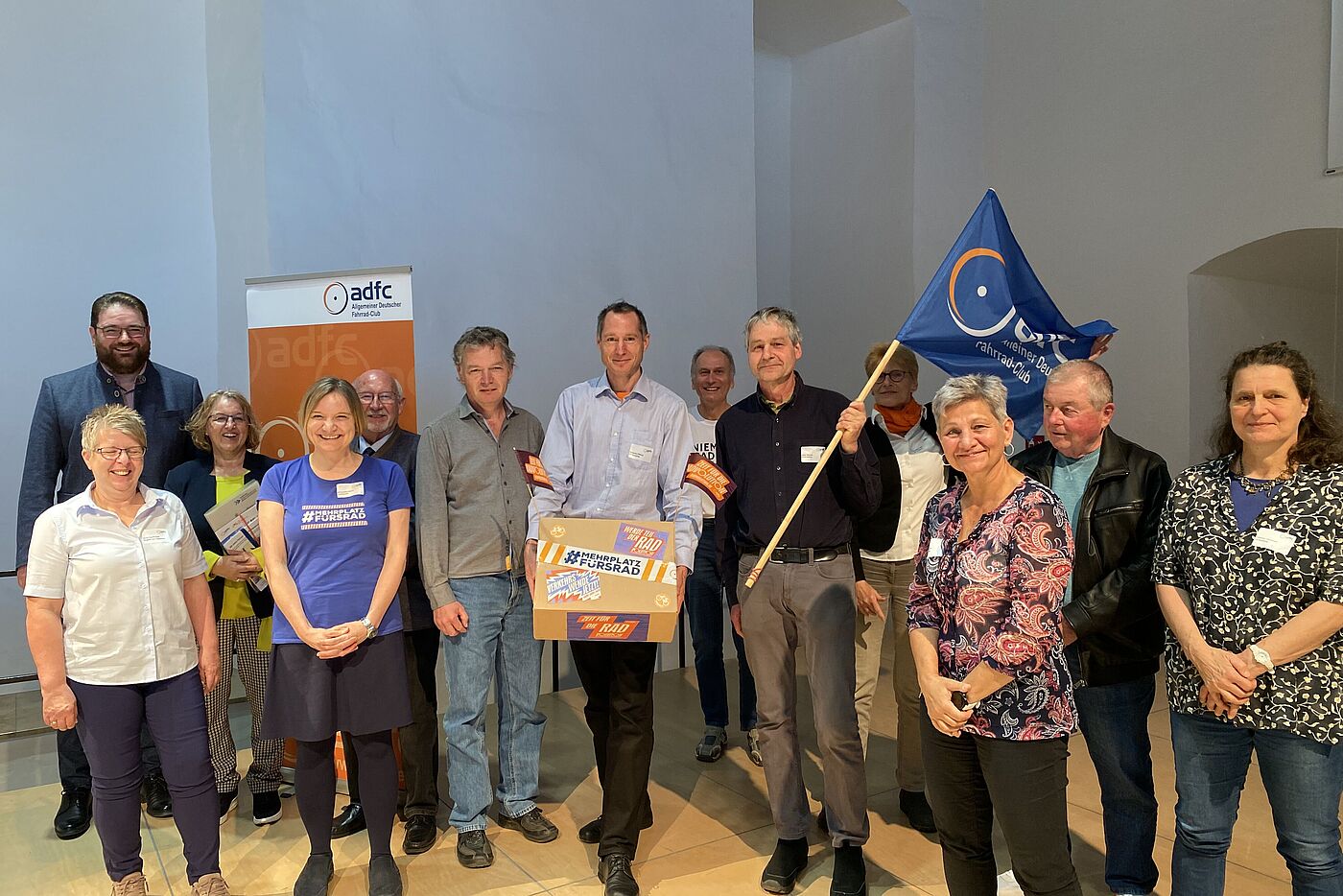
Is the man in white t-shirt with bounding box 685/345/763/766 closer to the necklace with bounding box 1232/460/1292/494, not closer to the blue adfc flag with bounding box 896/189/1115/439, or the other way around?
the blue adfc flag with bounding box 896/189/1115/439

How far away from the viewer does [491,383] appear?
329 centimetres

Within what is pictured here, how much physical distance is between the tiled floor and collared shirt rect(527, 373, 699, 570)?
1.11 metres

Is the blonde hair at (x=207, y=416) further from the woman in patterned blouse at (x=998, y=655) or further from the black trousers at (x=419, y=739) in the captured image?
the woman in patterned blouse at (x=998, y=655)

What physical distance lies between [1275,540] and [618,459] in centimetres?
181

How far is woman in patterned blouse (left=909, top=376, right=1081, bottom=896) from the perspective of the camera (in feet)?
7.02

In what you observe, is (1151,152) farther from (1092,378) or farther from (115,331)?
(115,331)

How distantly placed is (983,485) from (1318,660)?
0.85 meters

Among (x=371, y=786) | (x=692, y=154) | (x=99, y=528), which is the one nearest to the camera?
(x=99, y=528)

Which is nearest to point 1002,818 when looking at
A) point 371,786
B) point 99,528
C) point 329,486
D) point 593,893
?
point 593,893

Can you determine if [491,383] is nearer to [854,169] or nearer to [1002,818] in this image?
[1002,818]

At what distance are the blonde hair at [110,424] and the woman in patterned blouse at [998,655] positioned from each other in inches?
87.6

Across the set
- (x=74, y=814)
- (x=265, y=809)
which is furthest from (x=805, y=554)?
(x=74, y=814)

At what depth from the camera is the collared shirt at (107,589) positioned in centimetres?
277

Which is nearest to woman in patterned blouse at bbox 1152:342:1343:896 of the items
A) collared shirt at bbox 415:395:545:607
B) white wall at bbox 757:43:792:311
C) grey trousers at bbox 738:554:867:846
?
grey trousers at bbox 738:554:867:846
